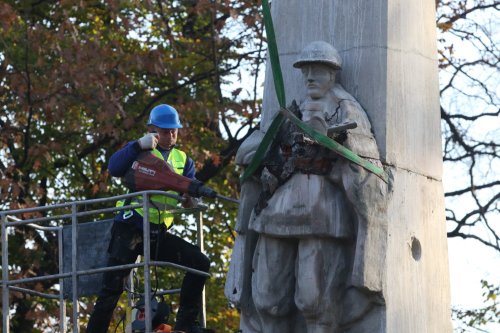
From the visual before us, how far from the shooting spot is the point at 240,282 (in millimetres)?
13805

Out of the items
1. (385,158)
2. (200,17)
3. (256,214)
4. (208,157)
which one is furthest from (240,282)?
(200,17)

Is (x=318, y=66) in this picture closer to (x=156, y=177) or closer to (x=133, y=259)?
(x=156, y=177)

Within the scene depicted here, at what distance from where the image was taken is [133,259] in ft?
47.5

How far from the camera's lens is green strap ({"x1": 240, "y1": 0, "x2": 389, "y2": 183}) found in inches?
521

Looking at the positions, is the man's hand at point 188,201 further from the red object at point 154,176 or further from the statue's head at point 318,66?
the statue's head at point 318,66

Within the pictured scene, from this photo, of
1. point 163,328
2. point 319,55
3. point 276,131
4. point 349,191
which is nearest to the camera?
point 349,191

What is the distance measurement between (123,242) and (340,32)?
2.29 meters

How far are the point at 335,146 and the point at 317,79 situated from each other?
0.62 metres

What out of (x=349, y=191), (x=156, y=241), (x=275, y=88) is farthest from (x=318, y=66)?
(x=156, y=241)

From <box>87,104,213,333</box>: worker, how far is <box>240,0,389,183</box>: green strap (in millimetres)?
946

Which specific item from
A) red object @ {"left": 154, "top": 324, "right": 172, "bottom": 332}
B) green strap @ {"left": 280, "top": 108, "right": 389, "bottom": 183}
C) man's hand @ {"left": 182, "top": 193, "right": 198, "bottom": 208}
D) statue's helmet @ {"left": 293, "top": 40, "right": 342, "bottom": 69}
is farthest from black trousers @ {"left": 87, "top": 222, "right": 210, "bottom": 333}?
statue's helmet @ {"left": 293, "top": 40, "right": 342, "bottom": 69}

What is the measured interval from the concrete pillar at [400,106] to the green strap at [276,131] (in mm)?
313

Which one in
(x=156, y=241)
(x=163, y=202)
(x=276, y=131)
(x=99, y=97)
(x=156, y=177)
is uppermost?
(x=99, y=97)

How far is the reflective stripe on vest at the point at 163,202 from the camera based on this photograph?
1441cm
